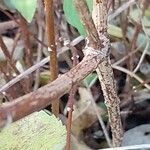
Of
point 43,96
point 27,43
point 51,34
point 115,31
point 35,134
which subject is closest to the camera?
point 43,96

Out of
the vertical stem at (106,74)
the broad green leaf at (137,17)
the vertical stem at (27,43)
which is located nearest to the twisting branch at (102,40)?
the vertical stem at (106,74)

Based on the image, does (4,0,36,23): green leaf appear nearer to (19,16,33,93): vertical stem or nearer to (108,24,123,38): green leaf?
(19,16,33,93): vertical stem

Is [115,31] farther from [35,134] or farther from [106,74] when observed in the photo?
[35,134]

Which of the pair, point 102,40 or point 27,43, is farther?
point 27,43

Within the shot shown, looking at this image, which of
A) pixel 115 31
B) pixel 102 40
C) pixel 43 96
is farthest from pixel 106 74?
pixel 115 31

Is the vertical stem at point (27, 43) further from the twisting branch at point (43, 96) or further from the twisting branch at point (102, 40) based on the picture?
the twisting branch at point (43, 96)

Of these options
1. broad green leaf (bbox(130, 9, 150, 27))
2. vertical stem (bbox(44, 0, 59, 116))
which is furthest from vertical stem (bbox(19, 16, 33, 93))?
broad green leaf (bbox(130, 9, 150, 27))

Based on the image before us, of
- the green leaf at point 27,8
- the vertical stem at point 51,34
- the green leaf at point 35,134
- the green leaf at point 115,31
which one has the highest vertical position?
the green leaf at point 27,8

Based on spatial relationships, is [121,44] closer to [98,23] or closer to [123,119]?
[123,119]
